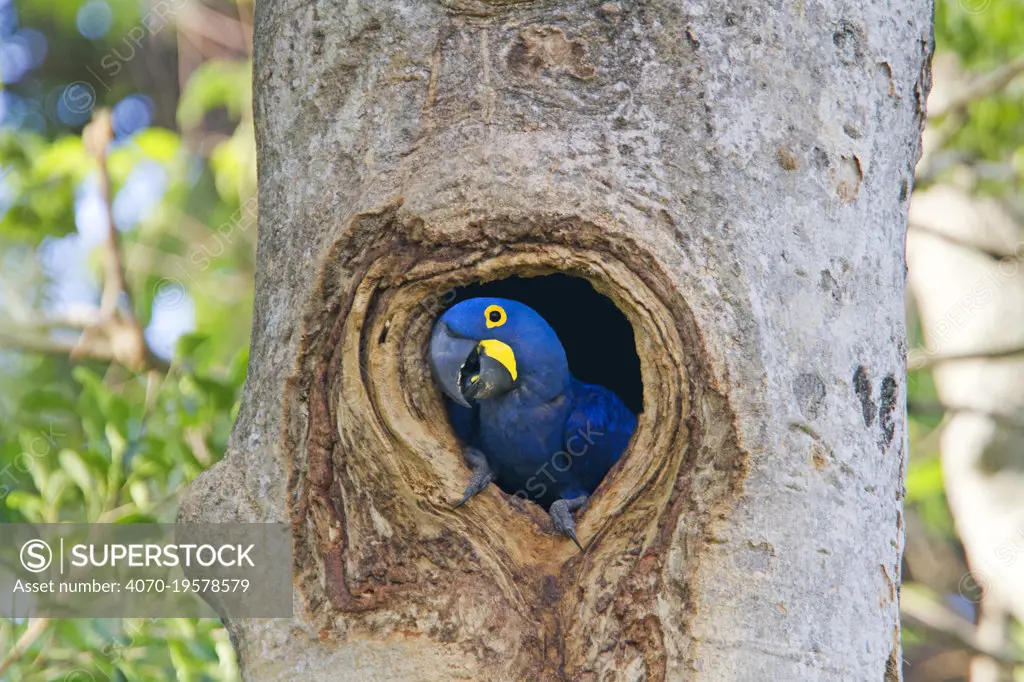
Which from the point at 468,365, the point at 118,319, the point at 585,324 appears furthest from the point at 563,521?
the point at 118,319

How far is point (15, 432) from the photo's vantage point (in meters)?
4.78

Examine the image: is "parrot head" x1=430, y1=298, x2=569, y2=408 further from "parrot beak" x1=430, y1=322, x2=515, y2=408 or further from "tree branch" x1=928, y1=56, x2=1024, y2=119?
"tree branch" x1=928, y1=56, x2=1024, y2=119

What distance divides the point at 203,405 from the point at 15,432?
4.36ft

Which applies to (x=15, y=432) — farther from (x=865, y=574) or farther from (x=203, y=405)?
(x=865, y=574)

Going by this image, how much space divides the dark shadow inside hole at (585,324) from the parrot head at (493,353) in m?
0.51

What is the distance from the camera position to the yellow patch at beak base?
347 cm

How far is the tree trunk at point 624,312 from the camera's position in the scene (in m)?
2.47

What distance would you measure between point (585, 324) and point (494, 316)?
1379 mm

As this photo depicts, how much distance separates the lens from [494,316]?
3.50 metres

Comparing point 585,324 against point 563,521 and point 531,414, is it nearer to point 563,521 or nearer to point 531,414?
point 531,414

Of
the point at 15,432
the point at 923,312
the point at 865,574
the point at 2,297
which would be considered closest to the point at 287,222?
the point at 865,574

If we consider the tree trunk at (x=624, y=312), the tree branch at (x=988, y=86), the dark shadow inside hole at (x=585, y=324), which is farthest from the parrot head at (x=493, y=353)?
the tree branch at (x=988, y=86)

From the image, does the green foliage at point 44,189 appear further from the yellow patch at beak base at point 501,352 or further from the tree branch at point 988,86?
the tree branch at point 988,86

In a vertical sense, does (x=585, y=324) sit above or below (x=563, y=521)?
above
